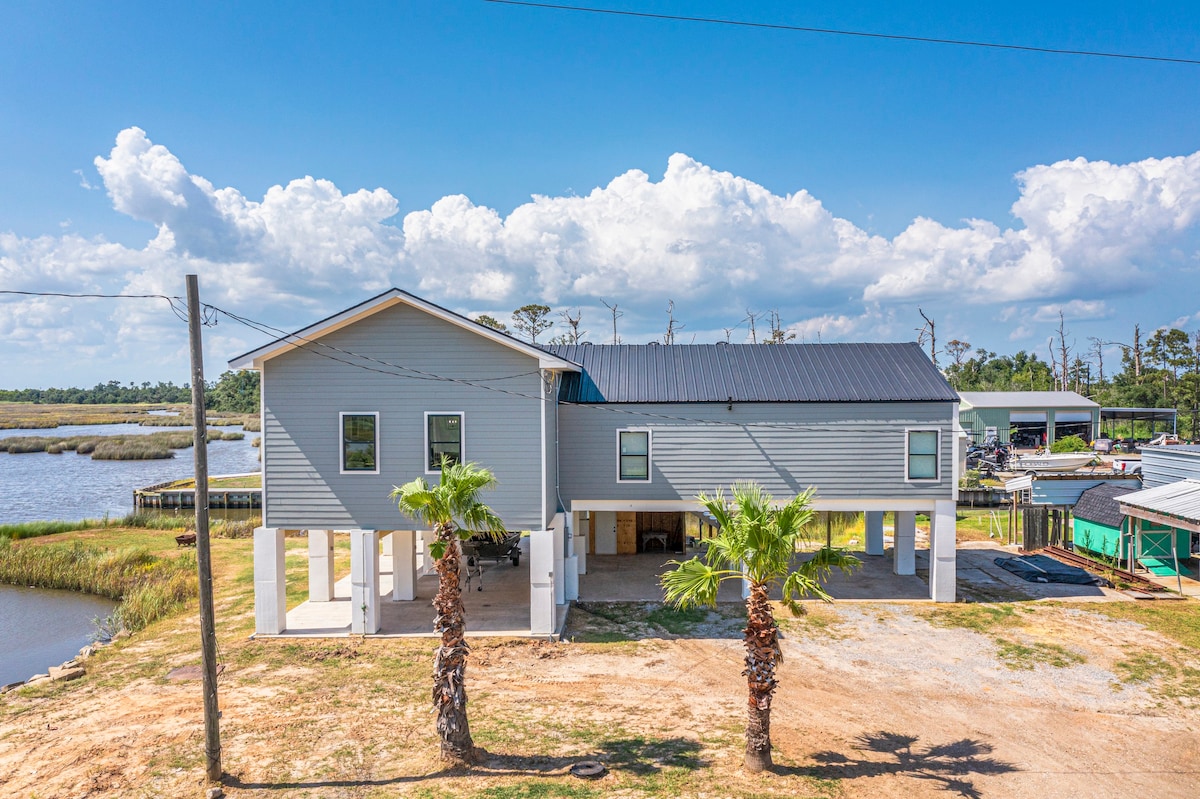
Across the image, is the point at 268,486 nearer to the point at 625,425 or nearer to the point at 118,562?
the point at 625,425

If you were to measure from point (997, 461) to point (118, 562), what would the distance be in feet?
132

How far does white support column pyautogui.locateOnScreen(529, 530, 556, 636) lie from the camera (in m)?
13.9

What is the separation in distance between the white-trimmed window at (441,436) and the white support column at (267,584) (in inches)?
144

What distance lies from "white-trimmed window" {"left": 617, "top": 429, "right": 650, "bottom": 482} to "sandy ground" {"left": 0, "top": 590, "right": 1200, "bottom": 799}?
12.9ft

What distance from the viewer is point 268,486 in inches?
560

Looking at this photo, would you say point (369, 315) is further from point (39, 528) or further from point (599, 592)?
point (39, 528)

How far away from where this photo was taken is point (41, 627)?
54.1 ft

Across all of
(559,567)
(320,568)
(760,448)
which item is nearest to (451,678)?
(559,567)

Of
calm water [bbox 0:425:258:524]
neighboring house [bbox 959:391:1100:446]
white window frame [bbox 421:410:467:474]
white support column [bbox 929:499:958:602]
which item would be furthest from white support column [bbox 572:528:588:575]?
neighboring house [bbox 959:391:1100:446]

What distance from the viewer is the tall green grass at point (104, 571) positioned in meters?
18.4

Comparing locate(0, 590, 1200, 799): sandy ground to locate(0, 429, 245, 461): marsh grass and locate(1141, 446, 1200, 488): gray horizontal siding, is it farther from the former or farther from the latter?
locate(0, 429, 245, 461): marsh grass

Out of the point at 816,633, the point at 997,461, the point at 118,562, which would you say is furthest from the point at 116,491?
the point at 997,461

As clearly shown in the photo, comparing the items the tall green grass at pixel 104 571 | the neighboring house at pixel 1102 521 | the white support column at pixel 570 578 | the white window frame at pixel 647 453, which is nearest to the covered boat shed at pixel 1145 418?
the neighboring house at pixel 1102 521

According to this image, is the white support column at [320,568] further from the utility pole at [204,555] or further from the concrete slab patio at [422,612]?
the utility pole at [204,555]
